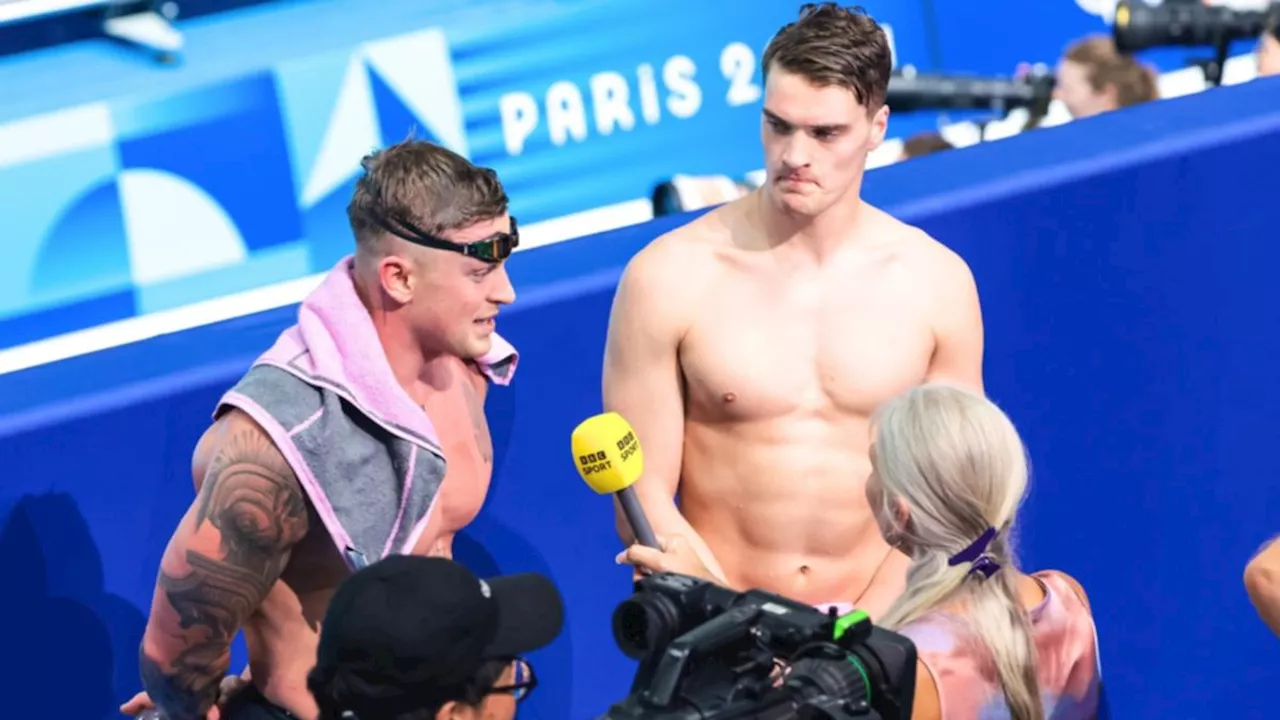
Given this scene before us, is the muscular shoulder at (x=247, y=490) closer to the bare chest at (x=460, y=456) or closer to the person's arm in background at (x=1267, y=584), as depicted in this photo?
the bare chest at (x=460, y=456)

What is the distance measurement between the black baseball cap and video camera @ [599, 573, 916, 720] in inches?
7.1

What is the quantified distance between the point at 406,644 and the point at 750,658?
0.43 meters

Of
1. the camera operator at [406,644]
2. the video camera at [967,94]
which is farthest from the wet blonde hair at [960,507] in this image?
the video camera at [967,94]

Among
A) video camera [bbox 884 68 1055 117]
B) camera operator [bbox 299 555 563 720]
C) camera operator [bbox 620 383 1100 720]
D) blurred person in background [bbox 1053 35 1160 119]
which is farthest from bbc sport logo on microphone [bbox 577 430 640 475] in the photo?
video camera [bbox 884 68 1055 117]

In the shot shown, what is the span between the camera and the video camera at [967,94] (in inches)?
237

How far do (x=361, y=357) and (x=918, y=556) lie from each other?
0.86m

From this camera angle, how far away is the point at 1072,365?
3.71 metres

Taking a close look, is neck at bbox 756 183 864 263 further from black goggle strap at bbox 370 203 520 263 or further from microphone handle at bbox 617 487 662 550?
microphone handle at bbox 617 487 662 550

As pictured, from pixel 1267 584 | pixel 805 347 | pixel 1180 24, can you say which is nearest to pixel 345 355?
pixel 805 347

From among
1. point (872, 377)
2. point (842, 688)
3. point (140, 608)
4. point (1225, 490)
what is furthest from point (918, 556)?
point (1225, 490)

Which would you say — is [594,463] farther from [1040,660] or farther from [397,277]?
[1040,660]

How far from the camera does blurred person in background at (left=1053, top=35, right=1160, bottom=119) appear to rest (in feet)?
18.7

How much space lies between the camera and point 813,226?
3125 millimetres

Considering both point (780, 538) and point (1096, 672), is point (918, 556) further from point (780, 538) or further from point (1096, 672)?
point (780, 538)
